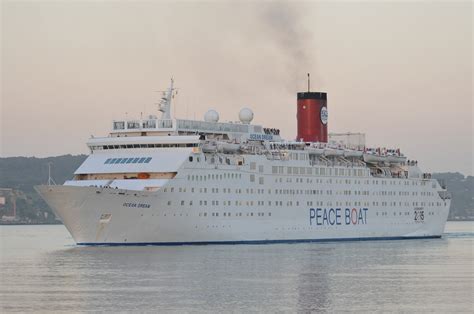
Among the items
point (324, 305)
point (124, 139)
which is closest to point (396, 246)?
point (124, 139)

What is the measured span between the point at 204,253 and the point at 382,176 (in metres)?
28.1

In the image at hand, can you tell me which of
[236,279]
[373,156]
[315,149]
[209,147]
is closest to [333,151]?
[315,149]

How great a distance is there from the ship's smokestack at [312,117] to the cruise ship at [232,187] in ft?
0.25

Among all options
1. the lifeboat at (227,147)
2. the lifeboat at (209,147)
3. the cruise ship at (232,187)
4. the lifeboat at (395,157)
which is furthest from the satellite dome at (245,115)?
the lifeboat at (395,157)

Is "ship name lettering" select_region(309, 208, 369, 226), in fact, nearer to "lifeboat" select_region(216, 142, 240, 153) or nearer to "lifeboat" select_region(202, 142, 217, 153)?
"lifeboat" select_region(216, 142, 240, 153)

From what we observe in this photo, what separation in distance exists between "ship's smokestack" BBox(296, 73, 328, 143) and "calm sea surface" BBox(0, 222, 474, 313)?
1764 cm

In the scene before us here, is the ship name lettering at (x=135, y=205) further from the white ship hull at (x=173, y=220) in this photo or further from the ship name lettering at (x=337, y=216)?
the ship name lettering at (x=337, y=216)

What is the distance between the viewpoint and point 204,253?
66.0m

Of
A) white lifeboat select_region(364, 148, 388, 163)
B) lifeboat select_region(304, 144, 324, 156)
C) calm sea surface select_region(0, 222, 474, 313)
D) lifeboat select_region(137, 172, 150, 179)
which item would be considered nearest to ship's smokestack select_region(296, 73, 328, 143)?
white lifeboat select_region(364, 148, 388, 163)

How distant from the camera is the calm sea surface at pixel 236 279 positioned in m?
42.3

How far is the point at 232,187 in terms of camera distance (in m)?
74.9

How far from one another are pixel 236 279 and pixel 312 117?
131 feet

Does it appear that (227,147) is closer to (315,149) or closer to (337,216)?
(315,149)

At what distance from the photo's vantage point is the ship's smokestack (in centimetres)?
8969
